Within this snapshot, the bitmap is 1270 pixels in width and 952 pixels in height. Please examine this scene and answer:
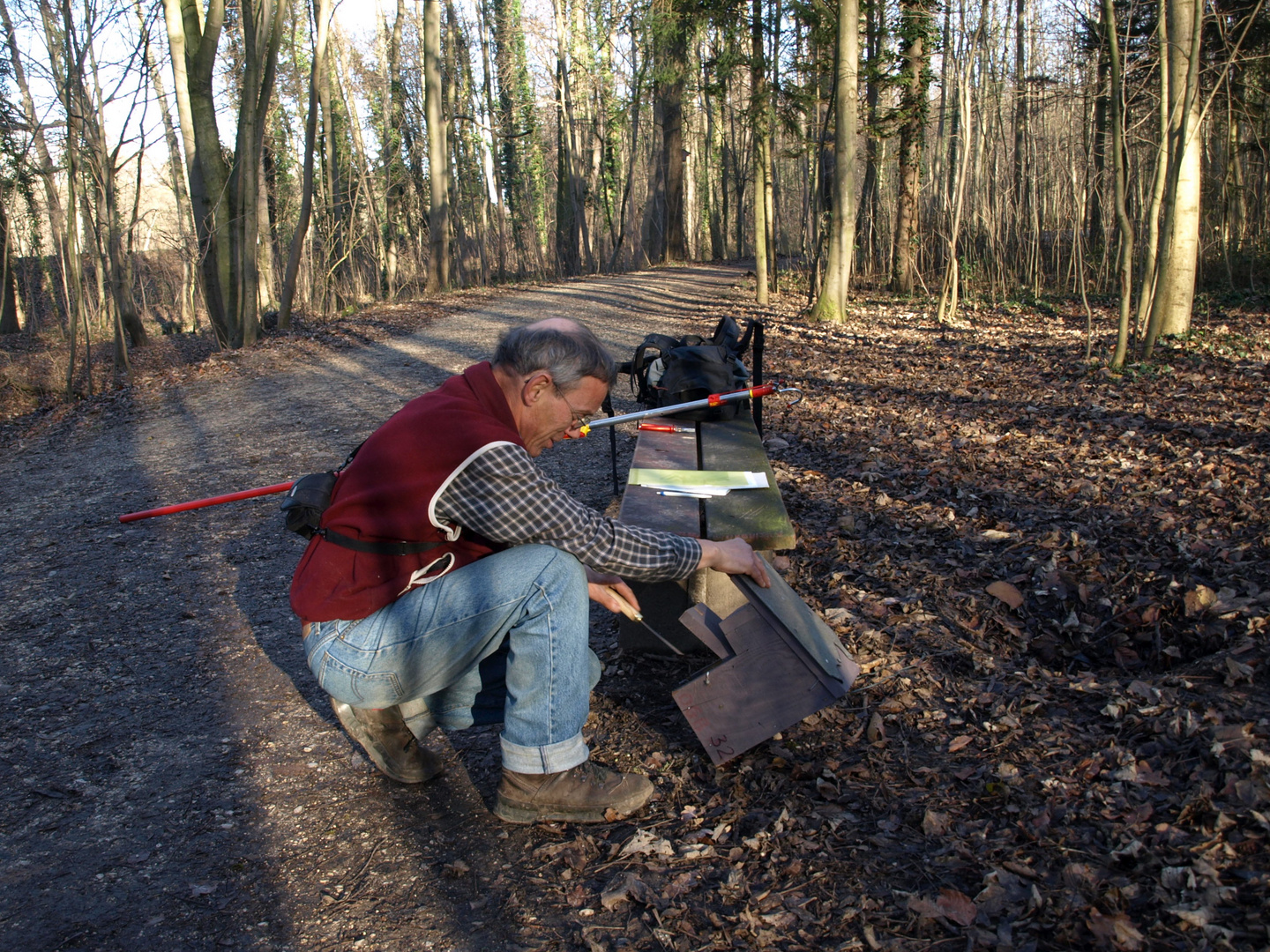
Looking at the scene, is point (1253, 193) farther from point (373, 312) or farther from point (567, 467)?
point (373, 312)

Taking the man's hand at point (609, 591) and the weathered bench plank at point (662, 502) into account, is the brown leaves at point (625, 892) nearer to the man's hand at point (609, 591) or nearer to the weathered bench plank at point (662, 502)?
the man's hand at point (609, 591)

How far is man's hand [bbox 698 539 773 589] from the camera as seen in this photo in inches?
96.3

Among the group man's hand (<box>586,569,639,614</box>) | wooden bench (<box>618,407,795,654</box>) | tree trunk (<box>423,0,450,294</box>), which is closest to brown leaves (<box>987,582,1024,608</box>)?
wooden bench (<box>618,407,795,654</box>)

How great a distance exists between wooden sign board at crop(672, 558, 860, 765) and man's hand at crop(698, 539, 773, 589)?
2.5 inches

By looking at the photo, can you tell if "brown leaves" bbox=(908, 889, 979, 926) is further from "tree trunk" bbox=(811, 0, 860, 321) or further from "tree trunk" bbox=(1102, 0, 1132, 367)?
"tree trunk" bbox=(811, 0, 860, 321)

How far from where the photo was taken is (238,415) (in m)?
8.16

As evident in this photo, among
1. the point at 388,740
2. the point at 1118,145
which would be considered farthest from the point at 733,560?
the point at 1118,145

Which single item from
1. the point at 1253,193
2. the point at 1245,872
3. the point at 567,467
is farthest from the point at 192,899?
the point at 1253,193

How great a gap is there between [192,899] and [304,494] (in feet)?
3.42

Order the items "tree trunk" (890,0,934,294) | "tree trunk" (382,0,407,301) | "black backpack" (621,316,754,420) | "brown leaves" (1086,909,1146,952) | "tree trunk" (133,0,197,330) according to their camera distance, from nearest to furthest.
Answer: "brown leaves" (1086,909,1146,952) → "black backpack" (621,316,754,420) → "tree trunk" (890,0,934,294) → "tree trunk" (133,0,197,330) → "tree trunk" (382,0,407,301)

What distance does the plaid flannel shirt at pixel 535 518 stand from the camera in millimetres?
2158

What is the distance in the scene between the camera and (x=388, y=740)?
2.58 metres

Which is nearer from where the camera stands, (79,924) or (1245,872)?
(1245,872)

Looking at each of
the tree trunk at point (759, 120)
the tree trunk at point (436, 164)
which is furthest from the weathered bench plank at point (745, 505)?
the tree trunk at point (436, 164)
